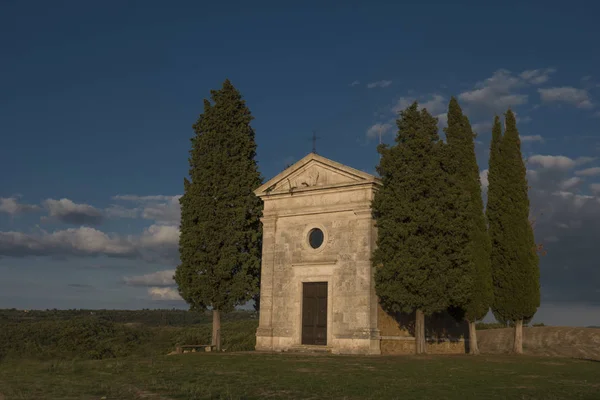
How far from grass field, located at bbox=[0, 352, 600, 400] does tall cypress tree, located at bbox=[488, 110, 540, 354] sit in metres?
3.71

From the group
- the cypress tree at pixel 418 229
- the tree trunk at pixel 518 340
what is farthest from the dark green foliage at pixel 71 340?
the tree trunk at pixel 518 340

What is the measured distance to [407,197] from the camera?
2447 centimetres

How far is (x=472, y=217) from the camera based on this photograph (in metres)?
25.9

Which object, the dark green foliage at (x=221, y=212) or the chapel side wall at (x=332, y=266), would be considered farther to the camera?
the dark green foliage at (x=221, y=212)

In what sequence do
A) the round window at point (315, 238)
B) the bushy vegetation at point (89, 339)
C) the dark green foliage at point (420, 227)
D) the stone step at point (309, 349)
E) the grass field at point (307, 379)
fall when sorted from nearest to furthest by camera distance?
the grass field at point (307, 379)
the dark green foliage at point (420, 227)
the stone step at point (309, 349)
the round window at point (315, 238)
the bushy vegetation at point (89, 339)

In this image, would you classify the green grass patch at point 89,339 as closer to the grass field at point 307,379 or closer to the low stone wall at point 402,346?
the low stone wall at point 402,346

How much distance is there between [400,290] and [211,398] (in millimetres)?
12943

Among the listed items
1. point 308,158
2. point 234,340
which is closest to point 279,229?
point 308,158

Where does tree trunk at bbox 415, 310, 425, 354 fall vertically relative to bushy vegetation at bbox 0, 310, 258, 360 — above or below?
above

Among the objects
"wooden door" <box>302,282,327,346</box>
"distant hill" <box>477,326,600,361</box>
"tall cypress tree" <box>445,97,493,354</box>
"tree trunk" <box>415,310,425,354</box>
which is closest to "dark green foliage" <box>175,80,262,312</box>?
"wooden door" <box>302,282,327,346</box>

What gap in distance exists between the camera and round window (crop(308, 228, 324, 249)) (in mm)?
27859

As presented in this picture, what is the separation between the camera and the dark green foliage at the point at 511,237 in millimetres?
26234

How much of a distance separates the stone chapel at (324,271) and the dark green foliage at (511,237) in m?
3.86

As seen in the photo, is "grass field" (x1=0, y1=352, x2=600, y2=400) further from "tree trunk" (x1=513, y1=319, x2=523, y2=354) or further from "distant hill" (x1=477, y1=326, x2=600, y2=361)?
"distant hill" (x1=477, y1=326, x2=600, y2=361)
